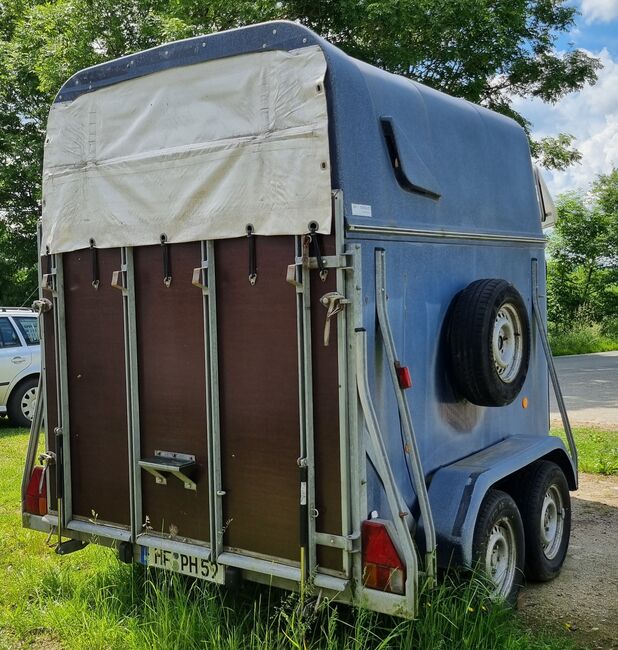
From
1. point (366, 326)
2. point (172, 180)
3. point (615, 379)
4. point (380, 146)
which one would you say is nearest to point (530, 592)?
point (366, 326)

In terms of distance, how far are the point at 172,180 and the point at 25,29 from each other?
15.1m

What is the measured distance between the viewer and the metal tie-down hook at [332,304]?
3.54 metres

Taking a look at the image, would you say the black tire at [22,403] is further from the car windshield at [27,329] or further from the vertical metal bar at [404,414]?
the vertical metal bar at [404,414]

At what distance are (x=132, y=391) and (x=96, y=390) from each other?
0.33m

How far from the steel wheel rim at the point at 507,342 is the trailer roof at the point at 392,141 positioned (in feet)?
1.83

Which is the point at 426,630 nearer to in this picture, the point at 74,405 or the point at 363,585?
the point at 363,585

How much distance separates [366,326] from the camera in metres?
3.69

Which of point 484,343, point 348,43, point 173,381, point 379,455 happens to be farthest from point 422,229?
point 348,43

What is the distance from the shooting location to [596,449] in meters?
9.05

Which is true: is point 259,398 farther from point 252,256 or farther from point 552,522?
point 552,522

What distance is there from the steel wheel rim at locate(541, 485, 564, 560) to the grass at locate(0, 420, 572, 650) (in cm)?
94

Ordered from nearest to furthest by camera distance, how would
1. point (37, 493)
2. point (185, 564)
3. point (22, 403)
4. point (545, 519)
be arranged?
point (185, 564), point (37, 493), point (545, 519), point (22, 403)

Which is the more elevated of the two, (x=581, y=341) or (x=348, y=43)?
(x=348, y=43)

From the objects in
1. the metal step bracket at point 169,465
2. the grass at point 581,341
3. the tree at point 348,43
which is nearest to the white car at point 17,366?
the tree at point 348,43
